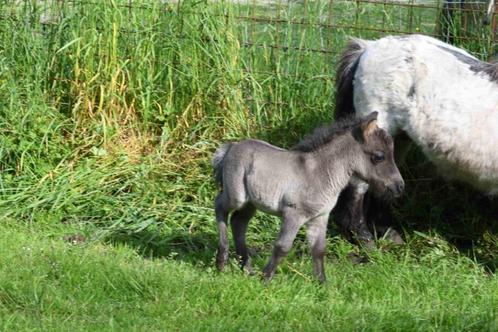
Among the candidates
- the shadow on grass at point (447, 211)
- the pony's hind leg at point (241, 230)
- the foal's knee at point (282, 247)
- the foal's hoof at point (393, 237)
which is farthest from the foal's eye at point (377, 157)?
the shadow on grass at point (447, 211)

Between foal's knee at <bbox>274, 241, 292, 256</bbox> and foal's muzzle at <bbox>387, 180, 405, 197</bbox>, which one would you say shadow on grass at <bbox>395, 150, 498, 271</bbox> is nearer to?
foal's muzzle at <bbox>387, 180, 405, 197</bbox>

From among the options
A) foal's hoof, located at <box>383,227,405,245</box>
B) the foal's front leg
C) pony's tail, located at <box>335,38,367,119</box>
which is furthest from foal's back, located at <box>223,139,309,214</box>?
foal's hoof, located at <box>383,227,405,245</box>

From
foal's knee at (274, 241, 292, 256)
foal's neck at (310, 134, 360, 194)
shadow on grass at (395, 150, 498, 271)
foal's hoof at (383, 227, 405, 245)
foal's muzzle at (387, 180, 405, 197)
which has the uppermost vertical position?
foal's neck at (310, 134, 360, 194)

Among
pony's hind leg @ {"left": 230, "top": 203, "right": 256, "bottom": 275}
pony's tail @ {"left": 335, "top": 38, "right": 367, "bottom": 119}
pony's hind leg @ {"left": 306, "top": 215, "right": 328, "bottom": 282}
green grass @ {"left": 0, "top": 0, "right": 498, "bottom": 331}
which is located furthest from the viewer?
pony's tail @ {"left": 335, "top": 38, "right": 367, "bottom": 119}

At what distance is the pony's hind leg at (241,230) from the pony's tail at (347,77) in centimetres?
133

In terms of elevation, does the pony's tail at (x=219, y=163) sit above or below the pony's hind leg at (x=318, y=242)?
above

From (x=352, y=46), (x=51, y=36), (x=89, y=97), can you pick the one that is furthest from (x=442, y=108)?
(x=51, y=36)

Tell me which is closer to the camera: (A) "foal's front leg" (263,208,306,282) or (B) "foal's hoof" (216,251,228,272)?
(A) "foal's front leg" (263,208,306,282)

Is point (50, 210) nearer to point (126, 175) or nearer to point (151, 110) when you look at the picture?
point (126, 175)

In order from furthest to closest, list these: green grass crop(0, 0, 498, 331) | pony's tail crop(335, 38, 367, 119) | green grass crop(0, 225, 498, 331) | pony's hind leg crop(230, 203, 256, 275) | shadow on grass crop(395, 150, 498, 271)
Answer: shadow on grass crop(395, 150, 498, 271) < pony's tail crop(335, 38, 367, 119) < pony's hind leg crop(230, 203, 256, 275) < green grass crop(0, 0, 498, 331) < green grass crop(0, 225, 498, 331)

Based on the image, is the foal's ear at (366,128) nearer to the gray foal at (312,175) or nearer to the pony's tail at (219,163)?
the gray foal at (312,175)

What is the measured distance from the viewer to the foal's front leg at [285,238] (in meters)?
5.39

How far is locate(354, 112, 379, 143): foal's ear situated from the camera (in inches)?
213

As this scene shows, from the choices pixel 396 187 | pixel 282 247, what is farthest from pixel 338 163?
pixel 282 247
